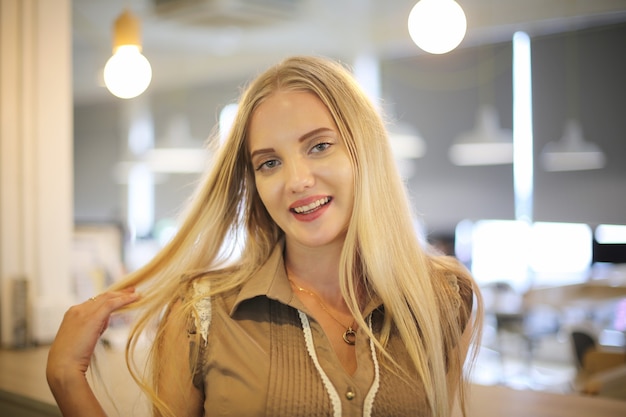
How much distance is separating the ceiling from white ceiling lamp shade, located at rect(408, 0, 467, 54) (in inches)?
92.0

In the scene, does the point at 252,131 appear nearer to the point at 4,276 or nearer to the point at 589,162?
the point at 4,276

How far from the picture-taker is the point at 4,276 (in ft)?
8.38

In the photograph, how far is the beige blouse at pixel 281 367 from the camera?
145 cm

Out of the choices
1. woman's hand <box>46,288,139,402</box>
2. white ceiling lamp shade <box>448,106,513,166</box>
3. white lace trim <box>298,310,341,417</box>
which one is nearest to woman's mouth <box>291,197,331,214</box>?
white lace trim <box>298,310,341,417</box>

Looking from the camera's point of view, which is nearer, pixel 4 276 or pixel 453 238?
pixel 4 276

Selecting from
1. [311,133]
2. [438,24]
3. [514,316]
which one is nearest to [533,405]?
[311,133]

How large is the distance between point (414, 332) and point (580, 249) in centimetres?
647

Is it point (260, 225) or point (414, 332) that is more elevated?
point (260, 225)

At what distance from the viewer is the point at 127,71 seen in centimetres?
268

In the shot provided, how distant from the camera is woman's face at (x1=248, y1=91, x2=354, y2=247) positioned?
159 cm

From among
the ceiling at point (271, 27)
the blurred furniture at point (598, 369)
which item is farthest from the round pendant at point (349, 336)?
the ceiling at point (271, 27)

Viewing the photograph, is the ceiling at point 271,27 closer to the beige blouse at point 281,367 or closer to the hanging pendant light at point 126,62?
the hanging pendant light at point 126,62

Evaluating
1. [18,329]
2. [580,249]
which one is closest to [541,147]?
[580,249]

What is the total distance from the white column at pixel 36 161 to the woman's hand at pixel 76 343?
1101mm
